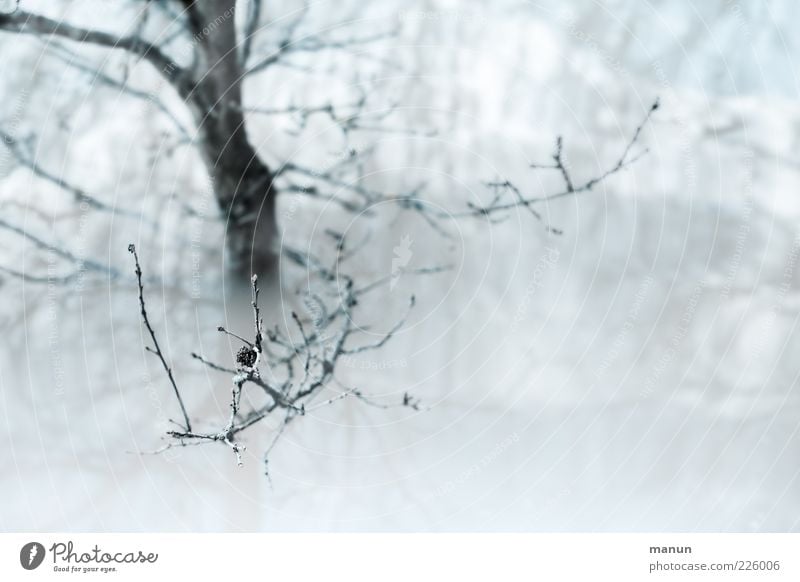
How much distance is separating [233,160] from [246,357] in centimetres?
22

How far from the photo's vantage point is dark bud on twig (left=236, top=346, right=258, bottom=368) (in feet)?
2.25

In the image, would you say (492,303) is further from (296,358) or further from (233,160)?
(233,160)

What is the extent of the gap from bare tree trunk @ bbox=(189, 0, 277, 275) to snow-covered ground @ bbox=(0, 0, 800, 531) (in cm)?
2

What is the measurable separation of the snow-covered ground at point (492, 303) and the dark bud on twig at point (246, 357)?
0.03 metres

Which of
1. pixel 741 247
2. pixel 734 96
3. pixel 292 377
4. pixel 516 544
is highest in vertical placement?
pixel 734 96

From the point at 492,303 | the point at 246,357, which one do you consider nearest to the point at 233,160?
the point at 246,357

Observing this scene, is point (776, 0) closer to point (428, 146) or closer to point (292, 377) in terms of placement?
point (428, 146)

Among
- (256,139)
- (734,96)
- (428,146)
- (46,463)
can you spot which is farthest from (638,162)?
(46,463)

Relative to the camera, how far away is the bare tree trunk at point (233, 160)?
2.24 feet

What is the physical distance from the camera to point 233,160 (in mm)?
685

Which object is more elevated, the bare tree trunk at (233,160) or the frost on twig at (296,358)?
the bare tree trunk at (233,160)

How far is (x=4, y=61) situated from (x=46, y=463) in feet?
1.50

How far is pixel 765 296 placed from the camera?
2.28 ft

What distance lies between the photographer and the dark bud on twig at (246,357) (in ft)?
2.25
